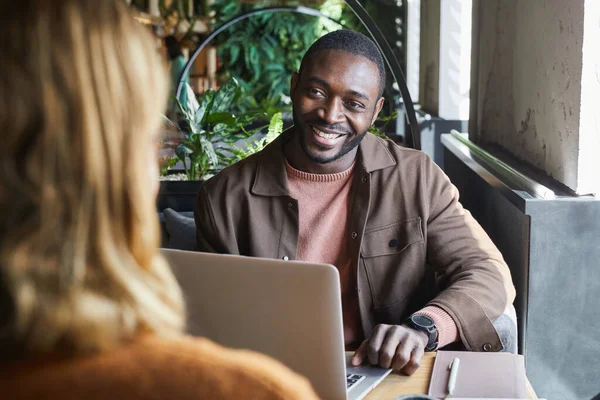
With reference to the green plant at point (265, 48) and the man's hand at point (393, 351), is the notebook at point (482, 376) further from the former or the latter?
the green plant at point (265, 48)

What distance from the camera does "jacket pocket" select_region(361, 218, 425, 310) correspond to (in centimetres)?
184

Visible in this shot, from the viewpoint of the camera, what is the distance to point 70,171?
58 centimetres

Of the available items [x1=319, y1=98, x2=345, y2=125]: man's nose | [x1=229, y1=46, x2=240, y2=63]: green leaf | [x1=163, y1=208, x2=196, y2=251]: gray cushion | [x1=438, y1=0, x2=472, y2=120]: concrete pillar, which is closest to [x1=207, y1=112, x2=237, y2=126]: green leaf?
[x1=163, y1=208, x2=196, y2=251]: gray cushion

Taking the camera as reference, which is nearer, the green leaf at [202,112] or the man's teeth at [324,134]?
the man's teeth at [324,134]

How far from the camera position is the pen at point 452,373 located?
1233mm

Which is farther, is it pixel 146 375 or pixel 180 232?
pixel 180 232

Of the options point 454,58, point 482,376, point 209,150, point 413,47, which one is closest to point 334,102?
Result: point 482,376

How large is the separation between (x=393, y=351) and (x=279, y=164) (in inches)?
27.3

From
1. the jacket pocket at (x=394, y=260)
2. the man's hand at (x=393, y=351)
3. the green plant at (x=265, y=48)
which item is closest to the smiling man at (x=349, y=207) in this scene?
the jacket pocket at (x=394, y=260)

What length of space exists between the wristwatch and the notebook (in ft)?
0.35

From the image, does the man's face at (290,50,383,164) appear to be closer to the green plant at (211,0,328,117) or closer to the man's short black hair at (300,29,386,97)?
the man's short black hair at (300,29,386,97)

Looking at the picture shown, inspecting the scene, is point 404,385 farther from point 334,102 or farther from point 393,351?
point 334,102

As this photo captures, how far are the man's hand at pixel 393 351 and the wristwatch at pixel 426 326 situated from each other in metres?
0.10

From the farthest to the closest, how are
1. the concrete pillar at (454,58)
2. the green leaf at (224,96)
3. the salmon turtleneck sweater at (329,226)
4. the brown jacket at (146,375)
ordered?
the concrete pillar at (454,58)
the green leaf at (224,96)
the salmon turtleneck sweater at (329,226)
the brown jacket at (146,375)
